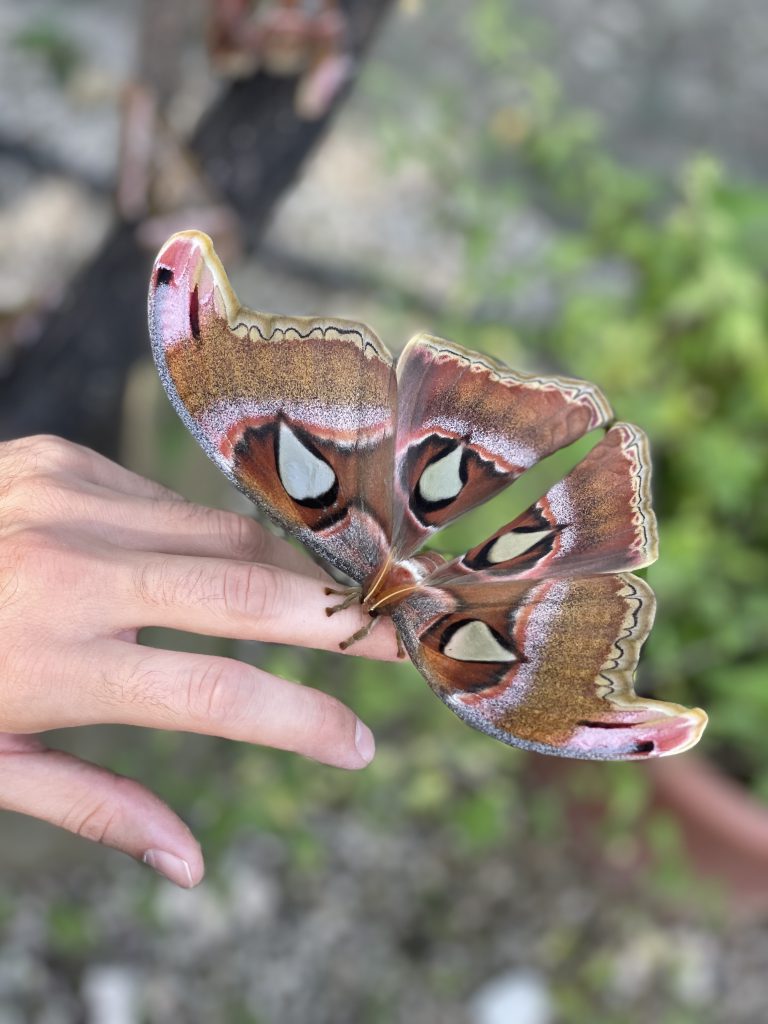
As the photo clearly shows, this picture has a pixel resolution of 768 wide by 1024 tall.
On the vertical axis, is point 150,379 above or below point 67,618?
below

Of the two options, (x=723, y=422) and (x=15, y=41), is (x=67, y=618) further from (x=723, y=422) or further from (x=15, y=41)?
(x=15, y=41)

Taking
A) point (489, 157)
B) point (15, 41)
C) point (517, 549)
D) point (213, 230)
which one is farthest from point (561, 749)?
point (15, 41)

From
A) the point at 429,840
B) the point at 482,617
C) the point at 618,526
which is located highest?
the point at 618,526

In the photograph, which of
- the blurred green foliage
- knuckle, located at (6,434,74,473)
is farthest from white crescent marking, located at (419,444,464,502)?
the blurred green foliage

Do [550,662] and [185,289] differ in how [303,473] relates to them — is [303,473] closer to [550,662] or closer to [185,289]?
[185,289]

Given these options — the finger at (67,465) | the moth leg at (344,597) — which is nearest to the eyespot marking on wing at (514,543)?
the moth leg at (344,597)

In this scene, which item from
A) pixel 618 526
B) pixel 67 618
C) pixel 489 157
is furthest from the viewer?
pixel 489 157

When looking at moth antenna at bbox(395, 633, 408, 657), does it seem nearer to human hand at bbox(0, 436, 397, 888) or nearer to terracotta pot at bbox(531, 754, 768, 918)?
human hand at bbox(0, 436, 397, 888)
